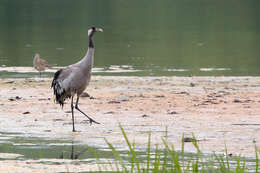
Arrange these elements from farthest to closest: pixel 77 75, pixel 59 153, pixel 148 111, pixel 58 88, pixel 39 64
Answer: pixel 39 64, pixel 148 111, pixel 58 88, pixel 77 75, pixel 59 153

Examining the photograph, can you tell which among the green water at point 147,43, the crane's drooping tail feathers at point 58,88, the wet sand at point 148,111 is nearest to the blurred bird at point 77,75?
the crane's drooping tail feathers at point 58,88

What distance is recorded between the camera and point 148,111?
12.6 metres

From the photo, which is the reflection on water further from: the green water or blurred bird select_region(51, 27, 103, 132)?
the green water

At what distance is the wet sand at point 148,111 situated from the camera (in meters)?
10.1

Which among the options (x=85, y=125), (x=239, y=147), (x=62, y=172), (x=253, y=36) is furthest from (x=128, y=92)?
(x=253, y=36)

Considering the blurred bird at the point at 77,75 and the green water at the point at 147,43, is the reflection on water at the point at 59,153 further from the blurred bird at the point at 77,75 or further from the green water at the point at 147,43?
the green water at the point at 147,43

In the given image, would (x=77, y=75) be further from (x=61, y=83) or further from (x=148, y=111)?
(x=148, y=111)

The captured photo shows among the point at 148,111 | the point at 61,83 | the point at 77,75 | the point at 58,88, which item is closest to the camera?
the point at 77,75

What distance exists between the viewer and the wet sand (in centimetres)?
1015

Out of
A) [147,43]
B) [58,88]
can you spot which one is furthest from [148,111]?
[147,43]

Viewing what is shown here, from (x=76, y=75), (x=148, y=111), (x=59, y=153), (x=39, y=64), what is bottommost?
(x=59, y=153)

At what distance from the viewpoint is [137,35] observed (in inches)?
1310

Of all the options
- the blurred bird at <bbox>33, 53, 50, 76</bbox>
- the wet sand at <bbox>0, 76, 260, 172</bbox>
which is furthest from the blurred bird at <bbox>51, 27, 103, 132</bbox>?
the blurred bird at <bbox>33, 53, 50, 76</bbox>

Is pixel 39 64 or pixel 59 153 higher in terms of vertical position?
pixel 39 64
